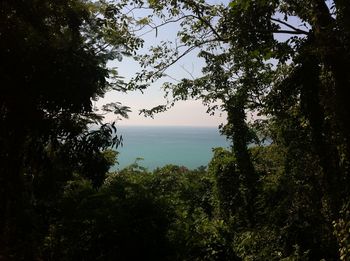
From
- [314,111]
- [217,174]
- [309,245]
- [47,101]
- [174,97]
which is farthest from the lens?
[217,174]

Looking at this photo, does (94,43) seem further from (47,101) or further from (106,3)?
(47,101)

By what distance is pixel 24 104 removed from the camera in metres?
6.89

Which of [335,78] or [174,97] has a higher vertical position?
[174,97]

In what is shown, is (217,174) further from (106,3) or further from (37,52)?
(37,52)

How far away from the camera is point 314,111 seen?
906 centimetres

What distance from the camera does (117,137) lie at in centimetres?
802

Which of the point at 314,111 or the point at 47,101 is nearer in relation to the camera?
the point at 47,101

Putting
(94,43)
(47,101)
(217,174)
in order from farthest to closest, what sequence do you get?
(217,174)
(94,43)
(47,101)

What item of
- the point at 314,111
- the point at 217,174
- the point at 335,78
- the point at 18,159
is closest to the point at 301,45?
the point at 335,78

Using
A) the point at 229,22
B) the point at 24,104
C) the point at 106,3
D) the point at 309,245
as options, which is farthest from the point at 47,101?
the point at 309,245

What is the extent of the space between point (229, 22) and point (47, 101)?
4.68 metres

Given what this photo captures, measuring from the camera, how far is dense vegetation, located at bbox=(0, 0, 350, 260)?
22.0 ft

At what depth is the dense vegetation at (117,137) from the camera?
670 cm

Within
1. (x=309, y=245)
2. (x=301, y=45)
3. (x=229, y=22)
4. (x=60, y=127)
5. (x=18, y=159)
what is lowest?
(x=309, y=245)
